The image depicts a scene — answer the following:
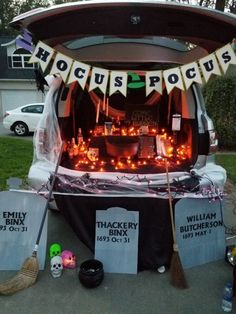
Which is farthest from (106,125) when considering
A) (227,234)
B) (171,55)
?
(227,234)

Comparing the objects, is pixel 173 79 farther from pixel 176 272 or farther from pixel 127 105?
pixel 127 105

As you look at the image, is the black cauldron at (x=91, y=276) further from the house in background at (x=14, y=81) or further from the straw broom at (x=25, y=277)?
the house in background at (x=14, y=81)

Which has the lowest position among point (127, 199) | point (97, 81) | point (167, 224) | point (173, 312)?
point (173, 312)

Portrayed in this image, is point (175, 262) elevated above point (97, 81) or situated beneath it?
situated beneath

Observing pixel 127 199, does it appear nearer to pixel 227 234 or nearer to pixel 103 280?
pixel 103 280

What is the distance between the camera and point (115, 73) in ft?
10.2

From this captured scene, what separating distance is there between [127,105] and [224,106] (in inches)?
174

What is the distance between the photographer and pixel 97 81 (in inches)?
122

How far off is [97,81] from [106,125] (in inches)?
72.9

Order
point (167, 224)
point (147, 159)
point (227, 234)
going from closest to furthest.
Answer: point (167, 224), point (227, 234), point (147, 159)

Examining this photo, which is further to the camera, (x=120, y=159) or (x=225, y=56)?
(x=120, y=159)

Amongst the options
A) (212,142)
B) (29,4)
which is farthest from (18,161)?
(29,4)

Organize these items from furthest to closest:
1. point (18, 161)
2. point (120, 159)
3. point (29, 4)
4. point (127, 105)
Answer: point (29, 4) < point (18, 161) < point (127, 105) < point (120, 159)

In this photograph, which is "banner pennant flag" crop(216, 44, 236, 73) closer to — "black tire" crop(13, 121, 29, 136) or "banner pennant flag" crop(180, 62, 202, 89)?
"banner pennant flag" crop(180, 62, 202, 89)
